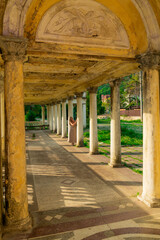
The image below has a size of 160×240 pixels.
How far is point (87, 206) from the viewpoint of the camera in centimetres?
522

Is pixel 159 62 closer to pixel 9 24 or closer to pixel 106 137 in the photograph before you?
pixel 9 24

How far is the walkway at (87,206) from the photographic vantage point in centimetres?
400

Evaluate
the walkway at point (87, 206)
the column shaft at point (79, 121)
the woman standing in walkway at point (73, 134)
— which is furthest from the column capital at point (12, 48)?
the woman standing in walkway at point (73, 134)

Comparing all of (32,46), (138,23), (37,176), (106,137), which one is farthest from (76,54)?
(106,137)

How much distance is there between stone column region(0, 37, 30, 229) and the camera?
402 centimetres

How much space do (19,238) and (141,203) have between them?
326 cm

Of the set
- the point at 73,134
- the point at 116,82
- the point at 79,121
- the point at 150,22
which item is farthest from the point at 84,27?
the point at 73,134

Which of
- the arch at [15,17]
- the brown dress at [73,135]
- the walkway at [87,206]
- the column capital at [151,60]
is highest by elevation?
the arch at [15,17]

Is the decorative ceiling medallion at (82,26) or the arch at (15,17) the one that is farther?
the decorative ceiling medallion at (82,26)

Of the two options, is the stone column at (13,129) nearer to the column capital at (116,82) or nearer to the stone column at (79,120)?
the column capital at (116,82)

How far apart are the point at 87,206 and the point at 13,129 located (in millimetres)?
2940

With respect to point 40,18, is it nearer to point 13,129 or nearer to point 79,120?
point 13,129

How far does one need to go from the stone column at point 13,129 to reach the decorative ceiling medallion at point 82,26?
854 millimetres

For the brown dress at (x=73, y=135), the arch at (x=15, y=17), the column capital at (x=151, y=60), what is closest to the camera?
the arch at (x=15, y=17)
